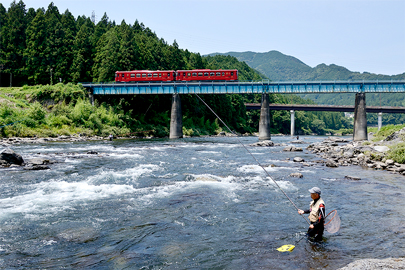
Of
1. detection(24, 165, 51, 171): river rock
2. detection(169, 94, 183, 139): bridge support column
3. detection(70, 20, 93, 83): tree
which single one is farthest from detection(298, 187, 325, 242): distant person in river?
detection(70, 20, 93, 83): tree

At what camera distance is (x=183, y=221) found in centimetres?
1192

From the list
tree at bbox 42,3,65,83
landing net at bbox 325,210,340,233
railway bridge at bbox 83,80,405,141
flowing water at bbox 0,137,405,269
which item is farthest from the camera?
tree at bbox 42,3,65,83

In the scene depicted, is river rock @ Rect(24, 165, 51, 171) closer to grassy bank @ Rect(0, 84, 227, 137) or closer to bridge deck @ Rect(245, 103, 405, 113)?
grassy bank @ Rect(0, 84, 227, 137)

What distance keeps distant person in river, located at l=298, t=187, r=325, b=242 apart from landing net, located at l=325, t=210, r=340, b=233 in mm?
353

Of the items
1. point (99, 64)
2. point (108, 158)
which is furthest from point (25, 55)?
point (108, 158)

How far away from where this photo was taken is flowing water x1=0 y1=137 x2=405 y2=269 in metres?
8.79

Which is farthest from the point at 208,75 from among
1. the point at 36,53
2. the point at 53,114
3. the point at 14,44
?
the point at 14,44

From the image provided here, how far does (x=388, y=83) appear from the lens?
6119 cm

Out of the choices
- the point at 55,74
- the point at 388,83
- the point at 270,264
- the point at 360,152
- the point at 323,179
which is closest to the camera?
the point at 270,264

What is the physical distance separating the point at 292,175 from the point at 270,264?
45.5 feet

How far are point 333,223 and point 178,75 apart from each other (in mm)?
58196

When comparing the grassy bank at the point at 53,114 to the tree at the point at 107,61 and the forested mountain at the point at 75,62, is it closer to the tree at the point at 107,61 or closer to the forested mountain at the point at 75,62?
the forested mountain at the point at 75,62

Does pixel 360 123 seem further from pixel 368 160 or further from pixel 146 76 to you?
pixel 146 76

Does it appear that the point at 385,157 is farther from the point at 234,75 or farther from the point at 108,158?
the point at 234,75
